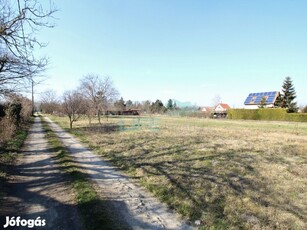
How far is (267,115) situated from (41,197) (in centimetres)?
4838

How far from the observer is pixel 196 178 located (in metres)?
7.09

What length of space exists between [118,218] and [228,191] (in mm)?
3093

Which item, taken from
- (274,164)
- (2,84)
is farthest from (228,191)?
(2,84)

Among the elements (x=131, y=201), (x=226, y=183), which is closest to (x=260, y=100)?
(x=226, y=183)

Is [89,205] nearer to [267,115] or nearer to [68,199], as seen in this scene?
[68,199]

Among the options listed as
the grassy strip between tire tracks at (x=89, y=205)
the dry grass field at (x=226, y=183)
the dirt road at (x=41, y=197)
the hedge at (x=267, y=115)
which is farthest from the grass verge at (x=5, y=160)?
the hedge at (x=267, y=115)

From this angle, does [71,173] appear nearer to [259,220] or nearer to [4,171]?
[4,171]

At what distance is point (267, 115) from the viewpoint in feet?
153

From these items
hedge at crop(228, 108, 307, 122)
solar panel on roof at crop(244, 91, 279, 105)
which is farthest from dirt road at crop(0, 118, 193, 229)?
solar panel on roof at crop(244, 91, 279, 105)

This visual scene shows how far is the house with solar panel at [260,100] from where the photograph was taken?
207 ft

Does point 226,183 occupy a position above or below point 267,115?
below

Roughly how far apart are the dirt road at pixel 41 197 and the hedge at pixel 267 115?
44076 millimetres

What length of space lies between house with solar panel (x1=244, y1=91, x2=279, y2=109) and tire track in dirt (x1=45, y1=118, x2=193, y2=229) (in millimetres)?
60079

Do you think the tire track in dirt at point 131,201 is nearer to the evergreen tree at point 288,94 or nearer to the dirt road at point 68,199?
the dirt road at point 68,199
